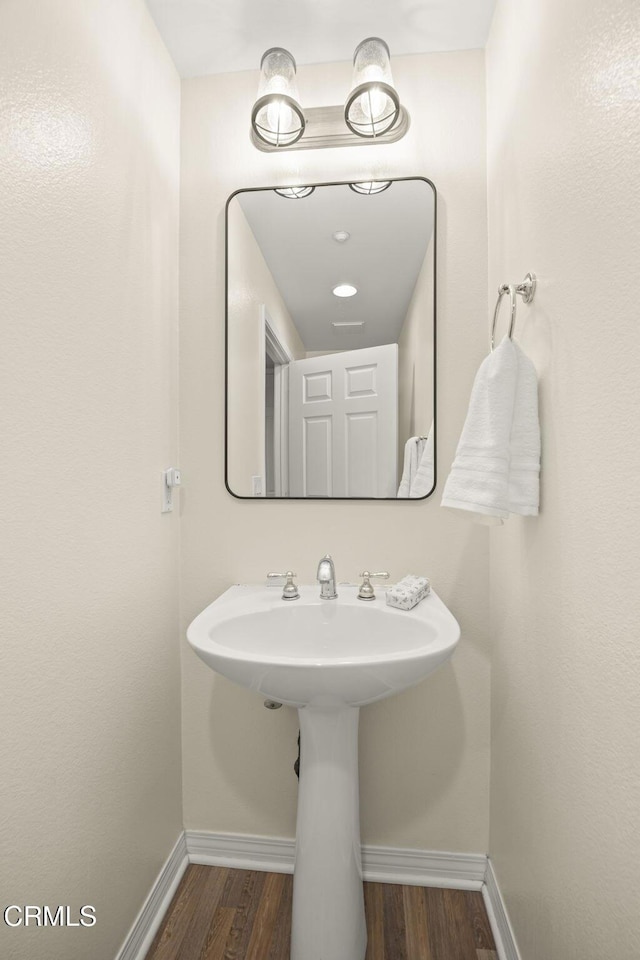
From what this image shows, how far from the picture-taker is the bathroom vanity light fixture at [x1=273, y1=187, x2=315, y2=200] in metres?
1.44

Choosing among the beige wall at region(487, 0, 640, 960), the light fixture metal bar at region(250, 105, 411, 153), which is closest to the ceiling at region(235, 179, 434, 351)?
the light fixture metal bar at region(250, 105, 411, 153)

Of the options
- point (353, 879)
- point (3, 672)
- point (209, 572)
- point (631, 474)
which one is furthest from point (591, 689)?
point (209, 572)

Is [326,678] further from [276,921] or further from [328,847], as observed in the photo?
[276,921]

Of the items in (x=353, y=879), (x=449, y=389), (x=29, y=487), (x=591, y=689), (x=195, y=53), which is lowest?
(x=353, y=879)

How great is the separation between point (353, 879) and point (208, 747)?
1.86 ft

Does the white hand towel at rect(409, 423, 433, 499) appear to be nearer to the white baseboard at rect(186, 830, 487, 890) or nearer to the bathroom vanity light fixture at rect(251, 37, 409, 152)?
the bathroom vanity light fixture at rect(251, 37, 409, 152)

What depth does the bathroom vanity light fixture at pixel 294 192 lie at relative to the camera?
56.8 inches

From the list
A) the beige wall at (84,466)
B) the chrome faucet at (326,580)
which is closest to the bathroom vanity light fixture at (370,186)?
the beige wall at (84,466)

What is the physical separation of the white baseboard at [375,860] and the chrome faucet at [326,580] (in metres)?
0.80

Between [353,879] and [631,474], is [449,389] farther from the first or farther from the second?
[353,879]

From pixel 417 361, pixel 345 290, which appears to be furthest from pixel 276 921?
pixel 345 290

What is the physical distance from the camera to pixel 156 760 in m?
1.34

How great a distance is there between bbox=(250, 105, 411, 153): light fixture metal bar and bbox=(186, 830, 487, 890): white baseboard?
6.76 ft

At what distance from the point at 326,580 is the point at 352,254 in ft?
3.11
